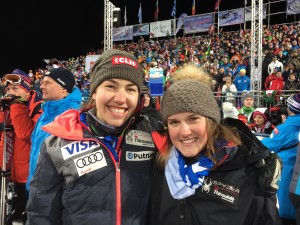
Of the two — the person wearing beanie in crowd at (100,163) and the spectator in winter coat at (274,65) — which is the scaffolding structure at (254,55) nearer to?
the spectator in winter coat at (274,65)

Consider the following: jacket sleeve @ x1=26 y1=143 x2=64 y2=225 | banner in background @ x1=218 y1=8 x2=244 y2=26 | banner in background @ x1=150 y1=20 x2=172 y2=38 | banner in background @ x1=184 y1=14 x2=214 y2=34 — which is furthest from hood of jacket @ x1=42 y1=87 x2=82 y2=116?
banner in background @ x1=150 y1=20 x2=172 y2=38

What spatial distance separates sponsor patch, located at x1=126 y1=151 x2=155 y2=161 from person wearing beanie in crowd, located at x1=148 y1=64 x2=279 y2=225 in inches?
2.8

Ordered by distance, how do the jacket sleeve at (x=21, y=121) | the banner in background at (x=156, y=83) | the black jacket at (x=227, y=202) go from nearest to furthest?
the black jacket at (x=227, y=202) → the jacket sleeve at (x=21, y=121) → the banner in background at (x=156, y=83)

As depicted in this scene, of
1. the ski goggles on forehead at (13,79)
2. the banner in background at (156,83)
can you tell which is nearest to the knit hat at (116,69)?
the ski goggles on forehead at (13,79)

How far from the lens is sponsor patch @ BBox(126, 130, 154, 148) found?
161 cm

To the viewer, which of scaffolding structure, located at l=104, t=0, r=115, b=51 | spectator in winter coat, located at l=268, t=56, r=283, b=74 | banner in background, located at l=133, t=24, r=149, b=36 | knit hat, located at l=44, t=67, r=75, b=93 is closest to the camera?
knit hat, located at l=44, t=67, r=75, b=93

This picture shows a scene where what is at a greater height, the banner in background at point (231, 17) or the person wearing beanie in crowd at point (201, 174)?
the banner in background at point (231, 17)

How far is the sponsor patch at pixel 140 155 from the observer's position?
1.57m

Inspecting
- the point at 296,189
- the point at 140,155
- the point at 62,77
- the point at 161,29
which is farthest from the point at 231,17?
the point at 140,155

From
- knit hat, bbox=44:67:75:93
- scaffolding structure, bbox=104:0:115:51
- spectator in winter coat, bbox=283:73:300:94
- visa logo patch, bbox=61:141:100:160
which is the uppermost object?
scaffolding structure, bbox=104:0:115:51

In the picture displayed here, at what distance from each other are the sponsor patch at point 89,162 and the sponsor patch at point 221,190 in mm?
504

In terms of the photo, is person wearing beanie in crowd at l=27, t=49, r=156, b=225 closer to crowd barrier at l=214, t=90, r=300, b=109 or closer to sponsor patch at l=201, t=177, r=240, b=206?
sponsor patch at l=201, t=177, r=240, b=206

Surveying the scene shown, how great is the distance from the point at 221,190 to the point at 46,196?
829 mm

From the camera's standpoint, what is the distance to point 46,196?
148 centimetres
